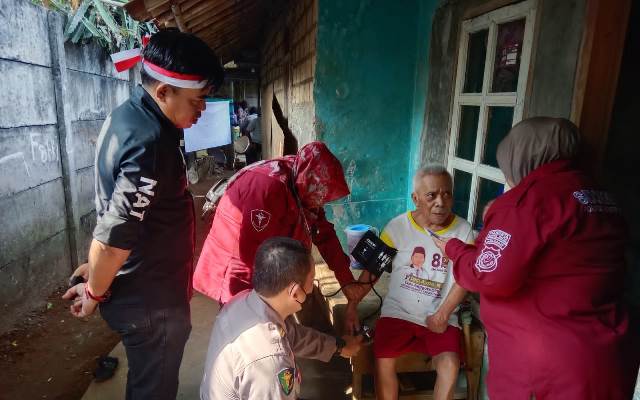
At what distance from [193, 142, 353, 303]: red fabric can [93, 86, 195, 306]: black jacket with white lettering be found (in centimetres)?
23

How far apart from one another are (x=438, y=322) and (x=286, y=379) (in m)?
1.02

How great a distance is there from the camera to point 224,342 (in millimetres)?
1603

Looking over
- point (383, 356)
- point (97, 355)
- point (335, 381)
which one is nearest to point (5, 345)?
point (97, 355)

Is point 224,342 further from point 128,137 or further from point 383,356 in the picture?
point 383,356

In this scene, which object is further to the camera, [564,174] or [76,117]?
[76,117]

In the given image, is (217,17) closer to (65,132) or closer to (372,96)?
(65,132)

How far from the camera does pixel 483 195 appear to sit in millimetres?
2740

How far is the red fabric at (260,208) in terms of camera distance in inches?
77.4

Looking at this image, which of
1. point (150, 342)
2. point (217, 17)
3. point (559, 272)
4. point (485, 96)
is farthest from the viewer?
point (217, 17)

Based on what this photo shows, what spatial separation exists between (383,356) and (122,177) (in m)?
1.64

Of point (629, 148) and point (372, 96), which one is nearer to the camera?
point (629, 148)

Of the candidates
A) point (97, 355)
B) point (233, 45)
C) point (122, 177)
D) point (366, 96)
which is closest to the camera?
point (122, 177)

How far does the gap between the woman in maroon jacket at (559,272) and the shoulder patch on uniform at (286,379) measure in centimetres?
76

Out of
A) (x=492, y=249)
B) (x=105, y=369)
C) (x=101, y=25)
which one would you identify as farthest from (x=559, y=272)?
(x=101, y=25)
